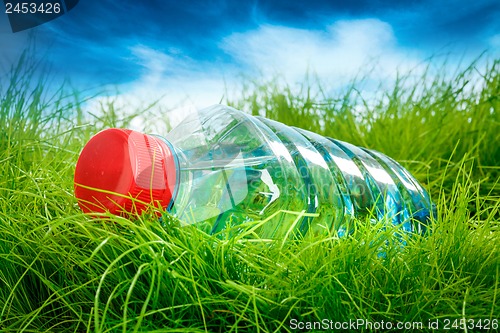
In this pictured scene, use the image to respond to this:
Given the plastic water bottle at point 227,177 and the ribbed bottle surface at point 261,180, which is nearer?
the plastic water bottle at point 227,177

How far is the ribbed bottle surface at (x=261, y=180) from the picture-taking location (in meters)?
1.09

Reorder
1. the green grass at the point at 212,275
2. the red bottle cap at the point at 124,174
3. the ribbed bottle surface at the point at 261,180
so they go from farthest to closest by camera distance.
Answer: the ribbed bottle surface at the point at 261,180
the red bottle cap at the point at 124,174
the green grass at the point at 212,275

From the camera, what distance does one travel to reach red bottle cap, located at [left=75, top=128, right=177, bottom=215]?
3.20 feet

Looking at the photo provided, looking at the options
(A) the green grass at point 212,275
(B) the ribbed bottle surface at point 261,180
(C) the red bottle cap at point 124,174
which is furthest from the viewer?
(B) the ribbed bottle surface at point 261,180

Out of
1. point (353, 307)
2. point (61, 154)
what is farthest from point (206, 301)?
point (61, 154)

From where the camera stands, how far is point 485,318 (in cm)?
86

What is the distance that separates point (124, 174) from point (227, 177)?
0.73 ft

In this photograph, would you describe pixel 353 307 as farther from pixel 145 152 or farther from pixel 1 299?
pixel 1 299

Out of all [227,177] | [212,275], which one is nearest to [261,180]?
[227,177]

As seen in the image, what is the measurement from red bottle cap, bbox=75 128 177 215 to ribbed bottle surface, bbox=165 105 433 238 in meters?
0.05

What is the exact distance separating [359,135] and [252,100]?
599 mm

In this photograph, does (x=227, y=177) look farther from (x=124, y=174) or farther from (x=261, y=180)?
(x=124, y=174)

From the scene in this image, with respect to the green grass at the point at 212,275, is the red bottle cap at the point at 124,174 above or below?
above

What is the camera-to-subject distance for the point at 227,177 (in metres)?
1.11
